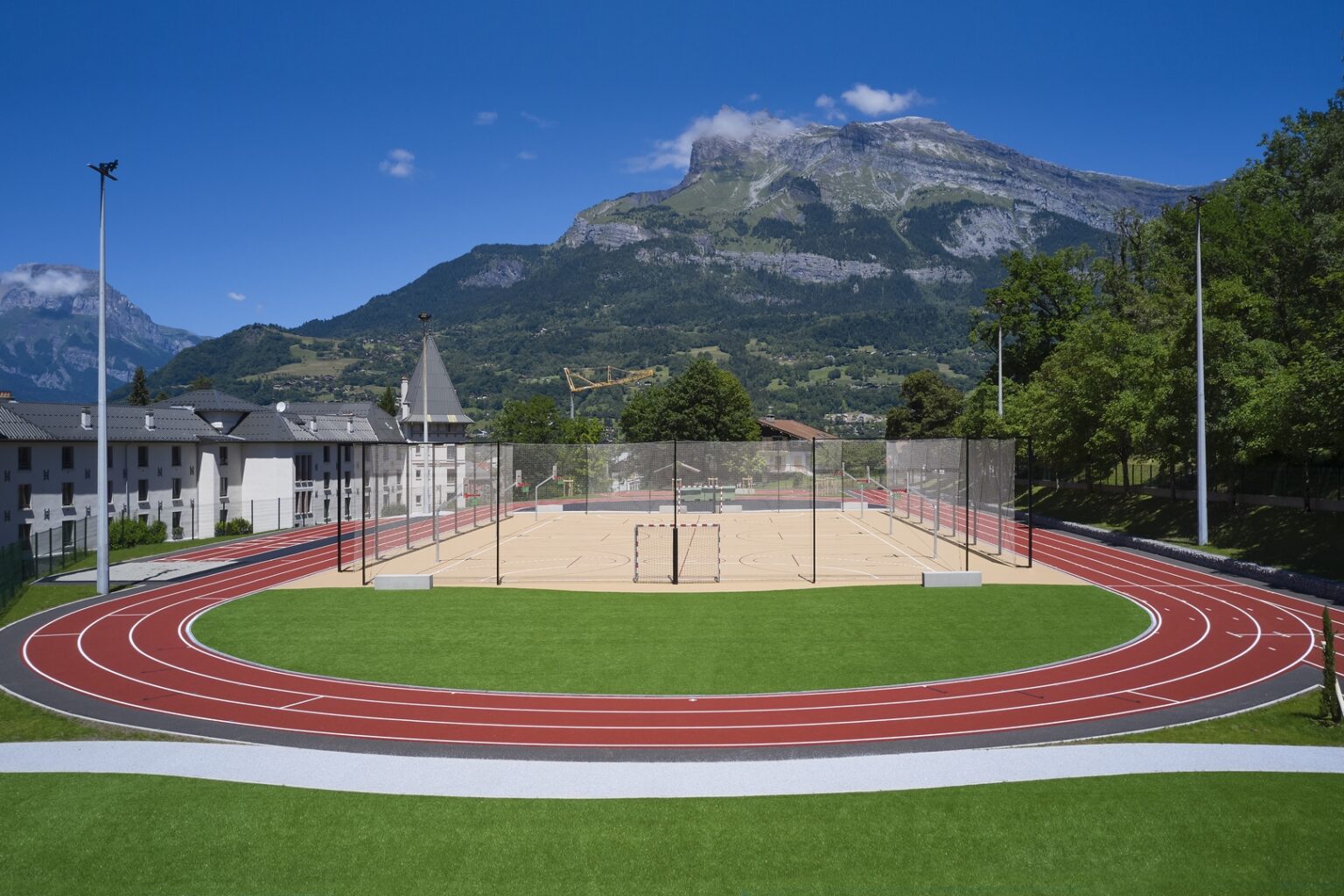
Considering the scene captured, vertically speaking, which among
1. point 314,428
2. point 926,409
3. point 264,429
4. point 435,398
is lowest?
point 264,429

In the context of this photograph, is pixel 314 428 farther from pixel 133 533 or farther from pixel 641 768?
pixel 641 768

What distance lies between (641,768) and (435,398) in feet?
257

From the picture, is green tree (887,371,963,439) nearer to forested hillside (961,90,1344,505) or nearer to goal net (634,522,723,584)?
forested hillside (961,90,1344,505)

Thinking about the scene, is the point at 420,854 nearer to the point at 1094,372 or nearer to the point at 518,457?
the point at 518,457

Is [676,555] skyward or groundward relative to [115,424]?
groundward

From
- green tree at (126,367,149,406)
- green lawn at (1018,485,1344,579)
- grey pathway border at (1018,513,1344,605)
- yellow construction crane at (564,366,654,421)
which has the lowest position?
grey pathway border at (1018,513,1344,605)

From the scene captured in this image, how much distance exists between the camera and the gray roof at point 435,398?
→ 284ft

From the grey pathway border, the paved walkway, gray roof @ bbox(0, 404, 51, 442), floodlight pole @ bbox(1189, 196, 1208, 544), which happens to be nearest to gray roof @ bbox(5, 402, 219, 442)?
gray roof @ bbox(0, 404, 51, 442)

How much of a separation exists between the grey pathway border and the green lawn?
35.3 inches

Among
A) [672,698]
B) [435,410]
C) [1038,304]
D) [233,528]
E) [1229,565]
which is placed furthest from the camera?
[435,410]

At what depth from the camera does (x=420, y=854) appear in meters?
10.3

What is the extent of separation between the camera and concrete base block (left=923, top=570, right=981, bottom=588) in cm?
2838

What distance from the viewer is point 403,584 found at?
28797 millimetres

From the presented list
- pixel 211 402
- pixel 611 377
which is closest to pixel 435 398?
pixel 211 402
